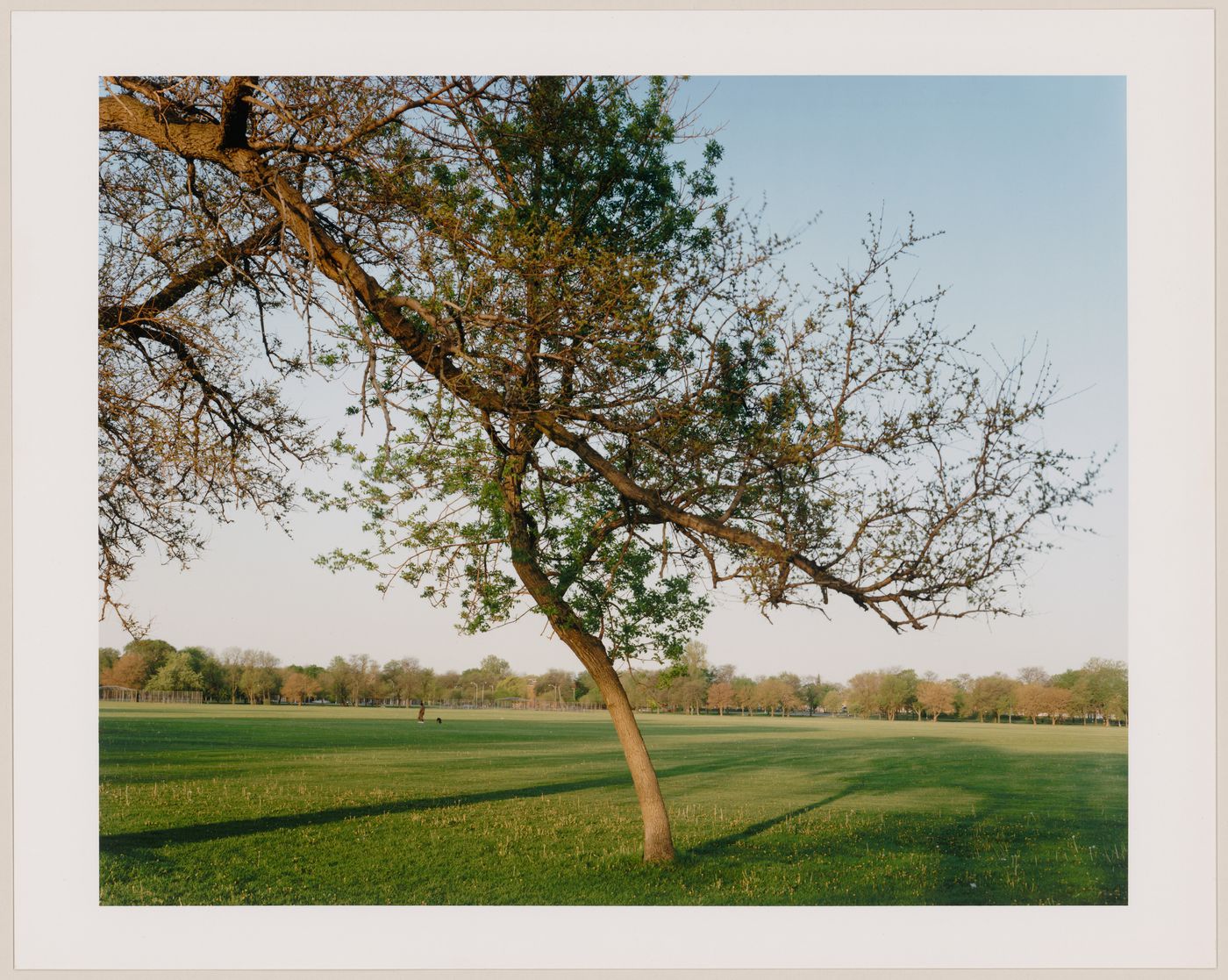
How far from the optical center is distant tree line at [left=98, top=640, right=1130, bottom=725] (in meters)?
12.6

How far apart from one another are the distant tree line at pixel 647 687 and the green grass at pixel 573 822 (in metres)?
0.93

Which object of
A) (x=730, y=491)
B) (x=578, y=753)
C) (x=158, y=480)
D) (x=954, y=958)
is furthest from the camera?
(x=578, y=753)

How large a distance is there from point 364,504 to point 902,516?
15.5ft

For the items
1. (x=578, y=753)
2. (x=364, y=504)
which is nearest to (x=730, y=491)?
(x=364, y=504)

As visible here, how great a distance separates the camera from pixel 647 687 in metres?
8.01

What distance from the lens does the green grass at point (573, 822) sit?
25.8 ft

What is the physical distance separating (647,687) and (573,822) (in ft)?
12.4

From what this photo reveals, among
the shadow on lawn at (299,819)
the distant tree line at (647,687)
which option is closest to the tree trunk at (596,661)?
the distant tree line at (647,687)

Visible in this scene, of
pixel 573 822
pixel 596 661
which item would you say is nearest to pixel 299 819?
pixel 573 822

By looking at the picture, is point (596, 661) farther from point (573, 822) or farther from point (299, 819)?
point (299, 819)

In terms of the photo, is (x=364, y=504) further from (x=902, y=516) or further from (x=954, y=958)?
(x=954, y=958)

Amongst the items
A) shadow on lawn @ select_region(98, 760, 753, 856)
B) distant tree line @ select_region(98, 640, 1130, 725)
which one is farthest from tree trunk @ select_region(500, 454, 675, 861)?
shadow on lawn @ select_region(98, 760, 753, 856)

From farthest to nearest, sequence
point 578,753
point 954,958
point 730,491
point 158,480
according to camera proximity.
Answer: point 578,753 → point 158,480 → point 730,491 → point 954,958
